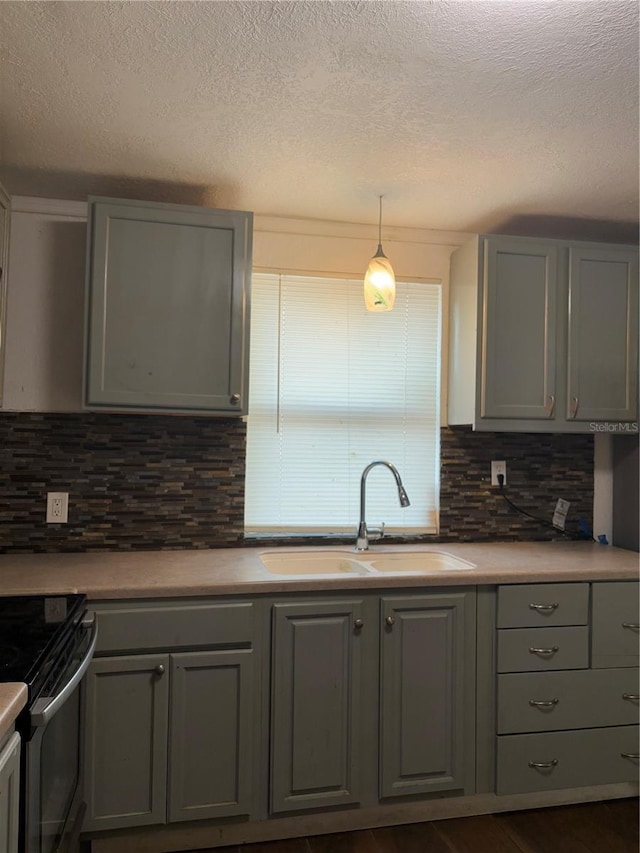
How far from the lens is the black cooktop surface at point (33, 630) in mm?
1334

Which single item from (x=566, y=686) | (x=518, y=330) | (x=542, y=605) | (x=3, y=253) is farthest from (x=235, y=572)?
(x=518, y=330)

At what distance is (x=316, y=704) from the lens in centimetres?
209

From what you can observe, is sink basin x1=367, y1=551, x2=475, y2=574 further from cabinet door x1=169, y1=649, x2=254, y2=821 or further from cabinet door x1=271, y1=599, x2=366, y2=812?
cabinet door x1=169, y1=649, x2=254, y2=821

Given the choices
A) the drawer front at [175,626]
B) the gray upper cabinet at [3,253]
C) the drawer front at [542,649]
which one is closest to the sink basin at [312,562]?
the drawer front at [175,626]

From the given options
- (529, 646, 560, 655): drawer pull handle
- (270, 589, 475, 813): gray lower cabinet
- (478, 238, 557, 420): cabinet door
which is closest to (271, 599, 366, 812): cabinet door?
(270, 589, 475, 813): gray lower cabinet

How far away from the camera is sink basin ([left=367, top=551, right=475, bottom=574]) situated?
2623 mm

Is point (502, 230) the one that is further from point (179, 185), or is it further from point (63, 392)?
point (63, 392)

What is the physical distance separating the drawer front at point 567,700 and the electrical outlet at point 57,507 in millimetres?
1778

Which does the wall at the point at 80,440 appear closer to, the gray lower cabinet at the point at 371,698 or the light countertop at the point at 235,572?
the light countertop at the point at 235,572

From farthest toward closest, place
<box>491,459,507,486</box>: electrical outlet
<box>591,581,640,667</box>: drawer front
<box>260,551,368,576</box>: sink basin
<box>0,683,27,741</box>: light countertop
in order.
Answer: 1. <box>491,459,507,486</box>: electrical outlet
2. <box>260,551,368,576</box>: sink basin
3. <box>591,581,640,667</box>: drawer front
4. <box>0,683,27,741</box>: light countertop

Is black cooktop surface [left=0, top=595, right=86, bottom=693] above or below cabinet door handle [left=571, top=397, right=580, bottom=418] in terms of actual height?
below

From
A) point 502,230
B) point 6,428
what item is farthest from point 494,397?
point 6,428

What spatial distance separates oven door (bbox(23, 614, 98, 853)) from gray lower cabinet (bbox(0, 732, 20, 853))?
0.05 meters

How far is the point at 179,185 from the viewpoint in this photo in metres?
2.35
